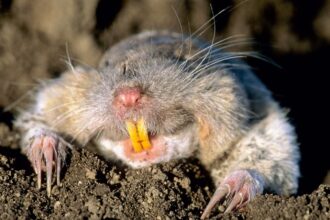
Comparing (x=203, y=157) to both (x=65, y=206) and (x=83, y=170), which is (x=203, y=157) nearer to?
(x=83, y=170)

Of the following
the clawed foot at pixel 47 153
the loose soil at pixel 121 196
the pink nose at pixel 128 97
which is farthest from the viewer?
the clawed foot at pixel 47 153

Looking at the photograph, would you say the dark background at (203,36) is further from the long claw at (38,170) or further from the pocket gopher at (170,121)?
the long claw at (38,170)

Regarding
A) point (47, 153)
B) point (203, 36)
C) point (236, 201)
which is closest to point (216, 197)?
point (236, 201)

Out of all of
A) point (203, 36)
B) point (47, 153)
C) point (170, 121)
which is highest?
point (170, 121)

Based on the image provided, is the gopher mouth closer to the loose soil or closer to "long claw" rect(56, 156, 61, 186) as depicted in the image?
the loose soil

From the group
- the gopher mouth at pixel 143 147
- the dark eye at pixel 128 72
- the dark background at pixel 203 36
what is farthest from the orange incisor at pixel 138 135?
the dark background at pixel 203 36

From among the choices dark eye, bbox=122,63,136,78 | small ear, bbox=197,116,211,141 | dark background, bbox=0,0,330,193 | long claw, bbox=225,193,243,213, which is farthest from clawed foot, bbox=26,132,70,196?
dark background, bbox=0,0,330,193

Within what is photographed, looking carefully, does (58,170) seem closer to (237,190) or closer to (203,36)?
(237,190)
